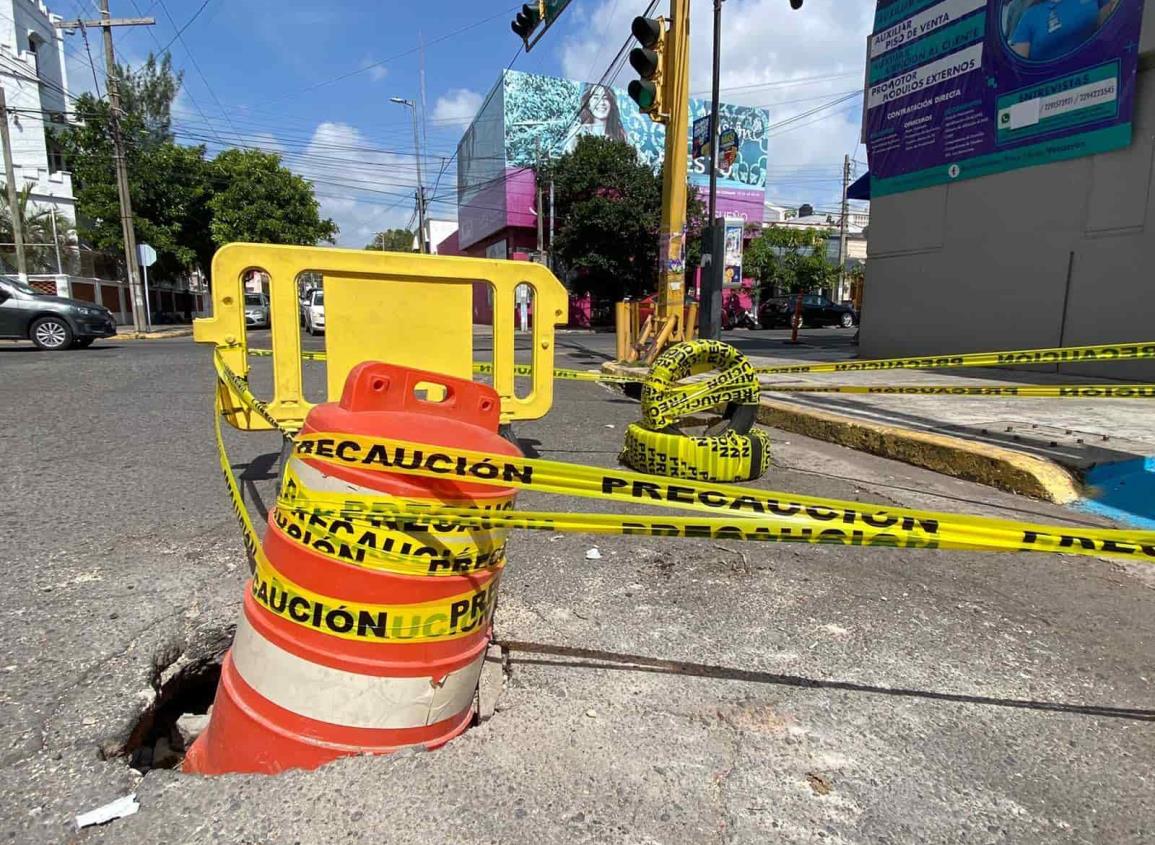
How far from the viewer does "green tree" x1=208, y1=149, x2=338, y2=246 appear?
2997 cm

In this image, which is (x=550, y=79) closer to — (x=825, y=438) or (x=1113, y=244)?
(x=1113, y=244)

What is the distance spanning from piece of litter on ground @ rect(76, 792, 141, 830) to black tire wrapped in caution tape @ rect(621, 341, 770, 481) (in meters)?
3.63

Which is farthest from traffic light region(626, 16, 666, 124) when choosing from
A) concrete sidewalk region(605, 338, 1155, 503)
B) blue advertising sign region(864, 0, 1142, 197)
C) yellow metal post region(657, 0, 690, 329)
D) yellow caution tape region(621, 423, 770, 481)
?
yellow caution tape region(621, 423, 770, 481)

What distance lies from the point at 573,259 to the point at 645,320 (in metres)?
17.5

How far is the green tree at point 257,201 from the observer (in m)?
30.0

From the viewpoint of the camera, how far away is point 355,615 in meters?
1.75

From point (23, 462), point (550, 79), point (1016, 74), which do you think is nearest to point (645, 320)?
point (1016, 74)

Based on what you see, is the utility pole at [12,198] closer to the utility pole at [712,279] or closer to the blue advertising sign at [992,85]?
the utility pole at [712,279]

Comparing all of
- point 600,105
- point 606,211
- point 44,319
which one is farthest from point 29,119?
point 600,105

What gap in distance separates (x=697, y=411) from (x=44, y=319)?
14.9m

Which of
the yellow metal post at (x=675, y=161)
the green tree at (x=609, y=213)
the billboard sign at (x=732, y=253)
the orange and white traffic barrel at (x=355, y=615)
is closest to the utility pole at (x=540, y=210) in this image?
the green tree at (x=609, y=213)

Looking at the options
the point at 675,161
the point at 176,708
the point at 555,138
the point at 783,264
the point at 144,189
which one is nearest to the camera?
the point at 176,708

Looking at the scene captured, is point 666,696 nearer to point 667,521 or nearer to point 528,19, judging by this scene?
point 667,521

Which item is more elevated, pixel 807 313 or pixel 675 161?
pixel 675 161
